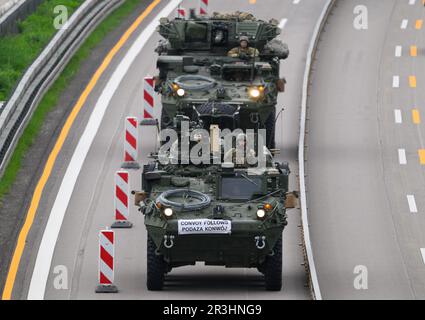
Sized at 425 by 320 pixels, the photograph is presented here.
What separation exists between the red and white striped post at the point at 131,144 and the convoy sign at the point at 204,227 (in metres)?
9.97

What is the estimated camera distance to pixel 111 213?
39.1m

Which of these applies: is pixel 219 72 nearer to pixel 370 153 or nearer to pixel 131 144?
pixel 131 144

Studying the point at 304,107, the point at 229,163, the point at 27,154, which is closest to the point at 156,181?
the point at 229,163

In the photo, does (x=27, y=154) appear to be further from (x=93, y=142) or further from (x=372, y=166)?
(x=372, y=166)

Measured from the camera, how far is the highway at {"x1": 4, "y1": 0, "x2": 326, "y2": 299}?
110 feet

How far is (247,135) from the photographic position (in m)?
36.0

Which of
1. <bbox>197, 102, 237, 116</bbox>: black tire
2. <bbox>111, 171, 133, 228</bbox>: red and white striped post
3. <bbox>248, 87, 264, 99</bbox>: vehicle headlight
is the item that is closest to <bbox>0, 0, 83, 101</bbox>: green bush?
<bbox>248, 87, 264, 99</bbox>: vehicle headlight

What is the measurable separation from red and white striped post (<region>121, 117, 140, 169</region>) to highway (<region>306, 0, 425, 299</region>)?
14.7 feet

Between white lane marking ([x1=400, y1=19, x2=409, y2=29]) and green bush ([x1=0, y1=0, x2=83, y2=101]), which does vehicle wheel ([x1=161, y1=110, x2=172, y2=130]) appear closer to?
green bush ([x1=0, y1=0, x2=83, y2=101])

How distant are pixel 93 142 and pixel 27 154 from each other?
2177 mm

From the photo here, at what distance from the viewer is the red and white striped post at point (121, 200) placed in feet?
123

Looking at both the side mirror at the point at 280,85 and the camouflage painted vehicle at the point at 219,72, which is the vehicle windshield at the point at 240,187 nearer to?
the camouflage painted vehicle at the point at 219,72

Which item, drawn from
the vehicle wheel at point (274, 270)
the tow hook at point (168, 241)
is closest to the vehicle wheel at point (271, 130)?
the vehicle wheel at point (274, 270)

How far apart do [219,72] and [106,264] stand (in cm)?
1149
